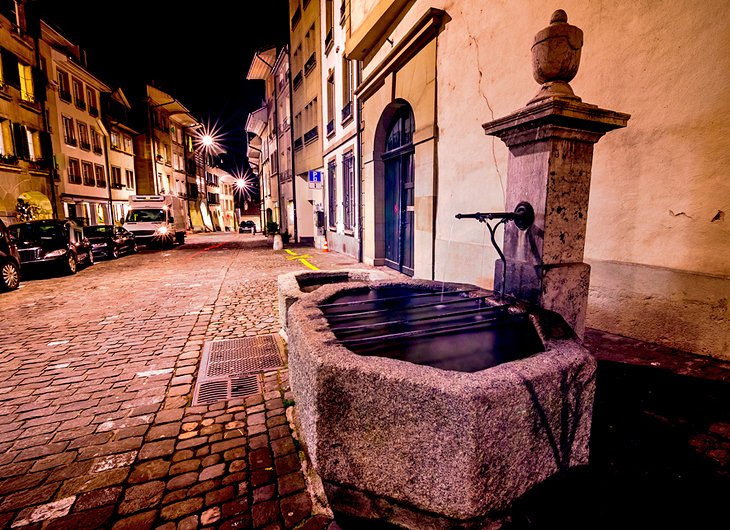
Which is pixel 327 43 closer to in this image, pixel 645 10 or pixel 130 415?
pixel 645 10

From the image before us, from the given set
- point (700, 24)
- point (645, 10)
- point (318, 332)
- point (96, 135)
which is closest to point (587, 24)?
point (645, 10)

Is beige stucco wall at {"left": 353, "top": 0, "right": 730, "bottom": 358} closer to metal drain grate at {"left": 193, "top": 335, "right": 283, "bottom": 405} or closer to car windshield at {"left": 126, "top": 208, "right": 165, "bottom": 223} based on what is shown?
metal drain grate at {"left": 193, "top": 335, "right": 283, "bottom": 405}

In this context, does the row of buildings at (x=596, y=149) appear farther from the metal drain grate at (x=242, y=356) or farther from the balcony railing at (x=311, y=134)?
the balcony railing at (x=311, y=134)

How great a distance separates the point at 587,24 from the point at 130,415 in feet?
22.4

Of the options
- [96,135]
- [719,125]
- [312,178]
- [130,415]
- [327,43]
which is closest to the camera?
[130,415]

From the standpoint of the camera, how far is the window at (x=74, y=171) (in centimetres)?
2414

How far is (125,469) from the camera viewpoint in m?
2.56

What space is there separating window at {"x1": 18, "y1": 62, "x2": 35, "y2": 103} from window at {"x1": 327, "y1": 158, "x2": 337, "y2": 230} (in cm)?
1828

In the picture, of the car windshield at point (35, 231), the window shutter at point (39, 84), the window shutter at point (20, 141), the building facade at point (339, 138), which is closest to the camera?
the car windshield at point (35, 231)

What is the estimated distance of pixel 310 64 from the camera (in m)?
18.5

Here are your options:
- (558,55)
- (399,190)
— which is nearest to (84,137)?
(399,190)

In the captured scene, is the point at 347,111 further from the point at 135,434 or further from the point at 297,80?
the point at 135,434

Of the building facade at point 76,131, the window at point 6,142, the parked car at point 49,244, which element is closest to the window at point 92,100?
the building facade at point 76,131

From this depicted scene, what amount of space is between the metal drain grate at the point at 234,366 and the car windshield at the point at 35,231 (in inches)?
409
